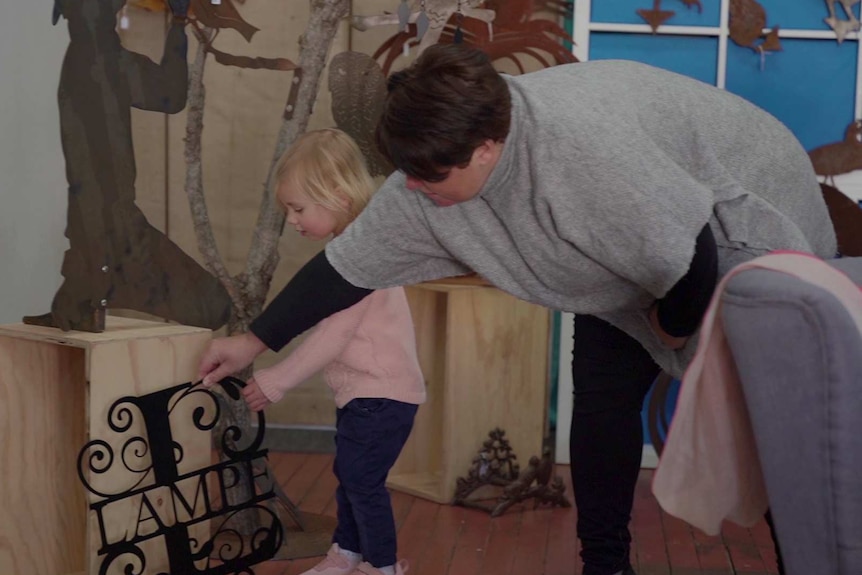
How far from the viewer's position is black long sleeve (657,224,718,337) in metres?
1.57

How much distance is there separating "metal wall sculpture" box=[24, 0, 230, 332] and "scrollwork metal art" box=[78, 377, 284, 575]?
186 mm

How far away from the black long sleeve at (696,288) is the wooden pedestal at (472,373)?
1249 millimetres

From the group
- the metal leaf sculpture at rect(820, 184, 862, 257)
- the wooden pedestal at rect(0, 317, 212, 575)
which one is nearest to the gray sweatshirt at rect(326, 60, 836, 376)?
the wooden pedestal at rect(0, 317, 212, 575)

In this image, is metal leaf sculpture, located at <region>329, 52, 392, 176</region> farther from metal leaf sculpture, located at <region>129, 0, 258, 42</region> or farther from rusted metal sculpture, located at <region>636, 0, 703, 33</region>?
rusted metal sculpture, located at <region>636, 0, 703, 33</region>

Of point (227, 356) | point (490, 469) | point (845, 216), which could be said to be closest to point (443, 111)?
point (227, 356)

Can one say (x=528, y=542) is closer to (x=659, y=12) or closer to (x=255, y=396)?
(x=255, y=396)

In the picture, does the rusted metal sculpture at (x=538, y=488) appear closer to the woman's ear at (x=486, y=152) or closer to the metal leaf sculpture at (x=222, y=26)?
the metal leaf sculpture at (x=222, y=26)

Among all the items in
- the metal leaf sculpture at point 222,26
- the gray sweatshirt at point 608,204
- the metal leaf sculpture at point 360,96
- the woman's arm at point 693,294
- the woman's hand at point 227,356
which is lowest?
the woman's hand at point 227,356

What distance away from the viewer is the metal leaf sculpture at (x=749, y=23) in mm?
3125

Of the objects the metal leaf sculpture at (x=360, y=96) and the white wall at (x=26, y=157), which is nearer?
the white wall at (x=26, y=157)

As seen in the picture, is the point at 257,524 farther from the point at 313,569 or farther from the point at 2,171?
the point at 2,171

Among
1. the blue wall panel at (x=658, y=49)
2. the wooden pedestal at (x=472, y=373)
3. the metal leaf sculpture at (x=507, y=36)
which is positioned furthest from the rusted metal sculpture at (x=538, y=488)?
the blue wall panel at (x=658, y=49)

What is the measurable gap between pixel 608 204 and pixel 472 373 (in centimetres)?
146

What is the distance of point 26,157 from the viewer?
2.68m
